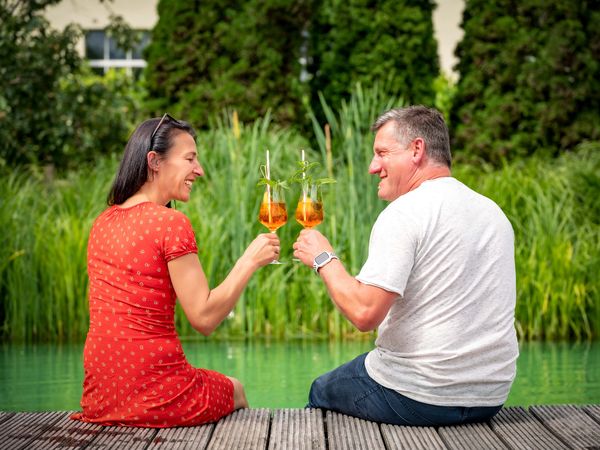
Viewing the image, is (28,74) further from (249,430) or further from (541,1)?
(249,430)

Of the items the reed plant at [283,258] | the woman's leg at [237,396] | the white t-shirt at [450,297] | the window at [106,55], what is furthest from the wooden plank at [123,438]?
the window at [106,55]

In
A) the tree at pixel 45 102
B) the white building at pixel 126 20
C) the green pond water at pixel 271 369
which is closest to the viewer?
the green pond water at pixel 271 369

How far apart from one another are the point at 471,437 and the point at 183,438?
0.87 m

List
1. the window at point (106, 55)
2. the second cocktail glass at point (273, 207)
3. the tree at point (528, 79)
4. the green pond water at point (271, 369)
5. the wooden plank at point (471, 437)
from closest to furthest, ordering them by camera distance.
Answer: the wooden plank at point (471, 437), the second cocktail glass at point (273, 207), the green pond water at point (271, 369), the tree at point (528, 79), the window at point (106, 55)

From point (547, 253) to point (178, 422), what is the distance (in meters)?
5.27

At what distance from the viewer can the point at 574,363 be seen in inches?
261

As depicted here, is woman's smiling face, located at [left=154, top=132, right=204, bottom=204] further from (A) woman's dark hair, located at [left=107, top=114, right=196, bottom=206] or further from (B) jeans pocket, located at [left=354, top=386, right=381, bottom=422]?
(B) jeans pocket, located at [left=354, top=386, right=381, bottom=422]

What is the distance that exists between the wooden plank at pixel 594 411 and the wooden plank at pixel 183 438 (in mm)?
1252

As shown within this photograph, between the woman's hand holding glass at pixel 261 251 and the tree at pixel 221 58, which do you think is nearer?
the woman's hand holding glass at pixel 261 251

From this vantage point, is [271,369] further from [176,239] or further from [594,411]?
[176,239]

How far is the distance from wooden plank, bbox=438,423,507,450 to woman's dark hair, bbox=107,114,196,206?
4.04ft

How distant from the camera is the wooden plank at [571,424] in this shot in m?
3.13

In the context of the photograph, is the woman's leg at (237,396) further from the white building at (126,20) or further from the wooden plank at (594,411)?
the white building at (126,20)

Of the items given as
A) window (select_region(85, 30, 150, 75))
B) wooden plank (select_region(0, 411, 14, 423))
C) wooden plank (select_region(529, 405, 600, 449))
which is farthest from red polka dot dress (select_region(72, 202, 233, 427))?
window (select_region(85, 30, 150, 75))
